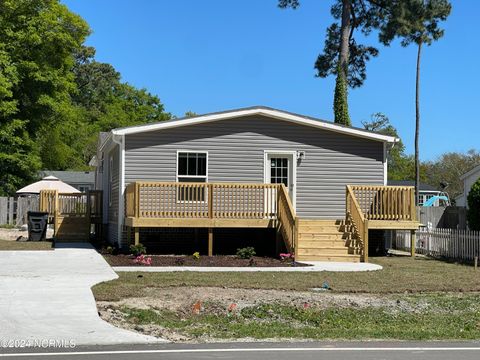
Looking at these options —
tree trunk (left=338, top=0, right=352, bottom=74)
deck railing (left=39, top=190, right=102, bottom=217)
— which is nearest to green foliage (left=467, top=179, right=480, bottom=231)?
deck railing (left=39, top=190, right=102, bottom=217)

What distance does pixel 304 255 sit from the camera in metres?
19.3

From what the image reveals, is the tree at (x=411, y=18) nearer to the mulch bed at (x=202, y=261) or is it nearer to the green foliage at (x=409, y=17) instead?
the green foliage at (x=409, y=17)

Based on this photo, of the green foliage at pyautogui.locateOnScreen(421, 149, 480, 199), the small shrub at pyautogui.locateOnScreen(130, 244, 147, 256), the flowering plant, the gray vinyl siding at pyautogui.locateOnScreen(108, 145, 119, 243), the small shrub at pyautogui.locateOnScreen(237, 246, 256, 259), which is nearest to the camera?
the flowering plant

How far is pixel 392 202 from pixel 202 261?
6.58m

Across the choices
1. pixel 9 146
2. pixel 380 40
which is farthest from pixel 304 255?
pixel 9 146

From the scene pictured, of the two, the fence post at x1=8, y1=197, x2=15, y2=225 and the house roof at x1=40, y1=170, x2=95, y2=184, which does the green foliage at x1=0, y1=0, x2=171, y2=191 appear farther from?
the house roof at x1=40, y1=170, x2=95, y2=184

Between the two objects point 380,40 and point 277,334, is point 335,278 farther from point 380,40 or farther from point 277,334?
point 380,40

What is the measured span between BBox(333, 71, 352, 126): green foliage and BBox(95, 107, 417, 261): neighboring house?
12.5m

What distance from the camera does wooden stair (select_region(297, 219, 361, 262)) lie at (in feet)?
63.4

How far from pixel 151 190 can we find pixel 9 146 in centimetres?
2235

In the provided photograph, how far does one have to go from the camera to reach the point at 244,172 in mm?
21875

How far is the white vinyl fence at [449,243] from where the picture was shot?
20656 millimetres

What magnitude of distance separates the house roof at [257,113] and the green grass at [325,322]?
1088 cm

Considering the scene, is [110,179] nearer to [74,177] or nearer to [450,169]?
[74,177]
